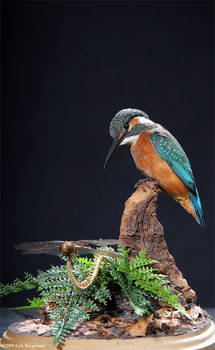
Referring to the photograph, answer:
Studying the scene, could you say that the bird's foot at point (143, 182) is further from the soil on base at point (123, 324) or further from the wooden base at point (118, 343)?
the wooden base at point (118, 343)

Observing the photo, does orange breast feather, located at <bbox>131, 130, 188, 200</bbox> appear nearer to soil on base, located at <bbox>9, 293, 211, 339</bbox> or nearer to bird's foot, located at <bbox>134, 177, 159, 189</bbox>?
bird's foot, located at <bbox>134, 177, 159, 189</bbox>

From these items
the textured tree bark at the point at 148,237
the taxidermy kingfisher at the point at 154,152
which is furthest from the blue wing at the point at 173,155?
the textured tree bark at the point at 148,237

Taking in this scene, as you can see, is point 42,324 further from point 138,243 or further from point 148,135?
point 148,135

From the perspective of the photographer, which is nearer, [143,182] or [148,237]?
[148,237]

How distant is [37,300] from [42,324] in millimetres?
254

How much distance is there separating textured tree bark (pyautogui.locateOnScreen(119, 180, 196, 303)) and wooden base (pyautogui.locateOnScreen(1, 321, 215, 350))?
0.36 m

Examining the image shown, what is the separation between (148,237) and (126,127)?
0.60m

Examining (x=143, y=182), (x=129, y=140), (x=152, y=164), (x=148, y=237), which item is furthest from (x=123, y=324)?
(x=129, y=140)

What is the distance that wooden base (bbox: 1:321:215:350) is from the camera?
1857mm

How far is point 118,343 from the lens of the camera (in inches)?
73.4

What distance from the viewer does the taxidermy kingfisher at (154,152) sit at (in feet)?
8.50

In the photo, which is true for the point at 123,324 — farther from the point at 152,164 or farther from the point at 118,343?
the point at 152,164

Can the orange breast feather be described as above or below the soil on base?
above

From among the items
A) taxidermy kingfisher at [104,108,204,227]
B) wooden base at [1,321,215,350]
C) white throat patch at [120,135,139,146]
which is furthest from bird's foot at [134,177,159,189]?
wooden base at [1,321,215,350]
